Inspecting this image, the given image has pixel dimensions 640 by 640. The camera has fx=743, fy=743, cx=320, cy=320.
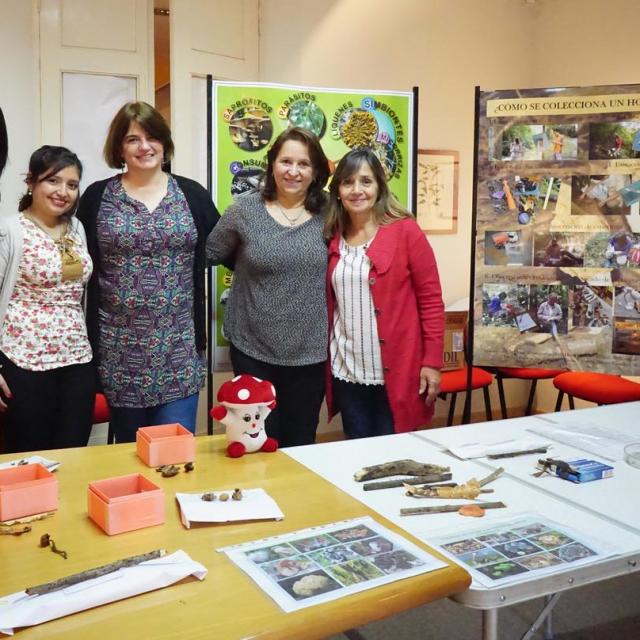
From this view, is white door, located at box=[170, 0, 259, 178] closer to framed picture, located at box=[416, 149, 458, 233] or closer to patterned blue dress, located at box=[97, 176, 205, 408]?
framed picture, located at box=[416, 149, 458, 233]

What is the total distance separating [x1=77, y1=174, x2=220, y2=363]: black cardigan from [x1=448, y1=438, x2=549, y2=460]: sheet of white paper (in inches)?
41.7

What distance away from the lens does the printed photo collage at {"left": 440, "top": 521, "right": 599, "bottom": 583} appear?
1225mm

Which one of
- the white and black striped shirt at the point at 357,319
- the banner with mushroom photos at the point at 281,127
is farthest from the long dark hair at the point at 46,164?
the white and black striped shirt at the point at 357,319

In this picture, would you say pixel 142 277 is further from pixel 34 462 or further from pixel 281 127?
pixel 281 127

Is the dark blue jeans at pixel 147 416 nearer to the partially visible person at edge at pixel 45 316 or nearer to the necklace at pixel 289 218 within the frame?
the partially visible person at edge at pixel 45 316

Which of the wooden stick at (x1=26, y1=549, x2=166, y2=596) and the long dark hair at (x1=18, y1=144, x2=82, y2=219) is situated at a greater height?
the long dark hair at (x1=18, y1=144, x2=82, y2=219)

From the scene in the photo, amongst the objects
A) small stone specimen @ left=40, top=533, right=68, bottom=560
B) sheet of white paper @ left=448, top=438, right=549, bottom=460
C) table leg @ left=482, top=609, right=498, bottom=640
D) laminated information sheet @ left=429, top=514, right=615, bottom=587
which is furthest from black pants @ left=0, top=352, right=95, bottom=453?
table leg @ left=482, top=609, right=498, bottom=640

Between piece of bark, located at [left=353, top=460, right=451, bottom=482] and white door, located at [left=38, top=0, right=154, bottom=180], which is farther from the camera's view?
white door, located at [left=38, top=0, right=154, bottom=180]

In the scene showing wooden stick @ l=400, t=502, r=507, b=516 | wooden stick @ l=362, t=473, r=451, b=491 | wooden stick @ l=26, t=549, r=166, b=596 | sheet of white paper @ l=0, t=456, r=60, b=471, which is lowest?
wooden stick @ l=400, t=502, r=507, b=516

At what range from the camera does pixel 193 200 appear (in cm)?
246

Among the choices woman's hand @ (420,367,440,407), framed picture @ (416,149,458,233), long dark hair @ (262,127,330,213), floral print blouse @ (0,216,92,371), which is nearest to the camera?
floral print blouse @ (0,216,92,371)

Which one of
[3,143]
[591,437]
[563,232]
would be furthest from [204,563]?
[563,232]

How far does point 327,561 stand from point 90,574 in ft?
1.21

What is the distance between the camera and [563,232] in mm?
3236
